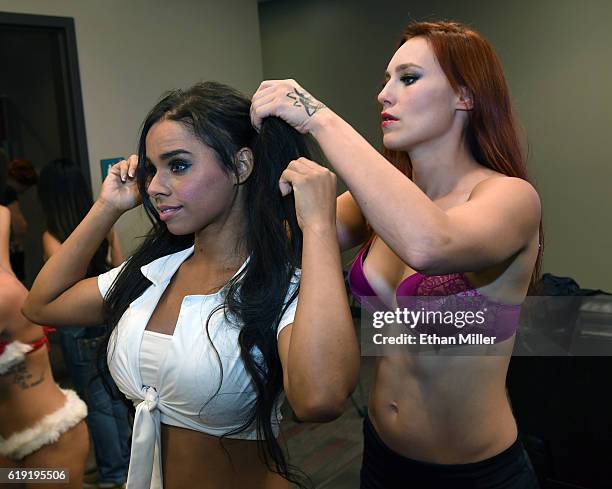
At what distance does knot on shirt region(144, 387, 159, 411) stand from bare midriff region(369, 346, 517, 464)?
514mm

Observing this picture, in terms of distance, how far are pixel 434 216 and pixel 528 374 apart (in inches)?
71.7

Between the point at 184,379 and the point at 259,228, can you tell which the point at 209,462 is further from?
the point at 259,228

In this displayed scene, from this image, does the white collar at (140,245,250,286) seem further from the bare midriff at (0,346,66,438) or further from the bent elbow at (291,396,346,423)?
the bare midriff at (0,346,66,438)

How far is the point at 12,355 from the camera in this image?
6.01ft

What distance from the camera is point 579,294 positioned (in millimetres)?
2652

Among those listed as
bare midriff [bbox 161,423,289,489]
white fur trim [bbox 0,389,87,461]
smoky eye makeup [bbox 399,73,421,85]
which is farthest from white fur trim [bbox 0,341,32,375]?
smoky eye makeup [bbox 399,73,421,85]

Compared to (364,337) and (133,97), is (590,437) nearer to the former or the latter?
(364,337)

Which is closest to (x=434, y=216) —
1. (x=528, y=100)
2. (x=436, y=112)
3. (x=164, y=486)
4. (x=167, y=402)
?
(x=436, y=112)

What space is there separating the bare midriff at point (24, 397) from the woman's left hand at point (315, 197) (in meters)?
1.25

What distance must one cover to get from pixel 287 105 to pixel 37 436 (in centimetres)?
134

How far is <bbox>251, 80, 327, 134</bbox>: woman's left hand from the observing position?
1.11 meters

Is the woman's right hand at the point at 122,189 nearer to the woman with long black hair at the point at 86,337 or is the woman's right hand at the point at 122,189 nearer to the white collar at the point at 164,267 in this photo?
the white collar at the point at 164,267

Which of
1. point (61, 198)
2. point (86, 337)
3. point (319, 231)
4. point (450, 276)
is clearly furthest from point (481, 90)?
point (86, 337)

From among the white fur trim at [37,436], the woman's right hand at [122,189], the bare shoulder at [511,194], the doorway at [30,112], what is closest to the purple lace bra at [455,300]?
the bare shoulder at [511,194]
